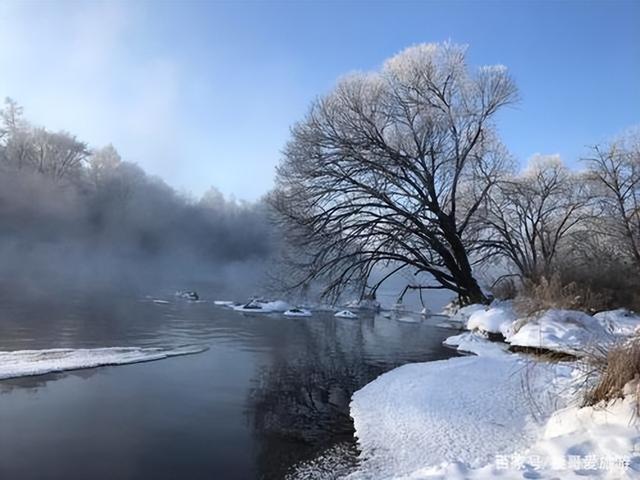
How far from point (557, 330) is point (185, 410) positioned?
8156 millimetres

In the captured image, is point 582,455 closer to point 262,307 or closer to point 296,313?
point 296,313

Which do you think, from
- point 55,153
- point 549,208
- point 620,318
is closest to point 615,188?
point 549,208

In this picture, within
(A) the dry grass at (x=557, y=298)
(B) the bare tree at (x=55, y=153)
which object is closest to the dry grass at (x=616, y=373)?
(A) the dry grass at (x=557, y=298)

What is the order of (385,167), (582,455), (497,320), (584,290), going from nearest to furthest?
1. (582,455)
2. (584,290)
3. (497,320)
4. (385,167)

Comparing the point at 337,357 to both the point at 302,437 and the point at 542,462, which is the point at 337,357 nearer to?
the point at 302,437

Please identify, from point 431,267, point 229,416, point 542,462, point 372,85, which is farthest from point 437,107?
point 542,462

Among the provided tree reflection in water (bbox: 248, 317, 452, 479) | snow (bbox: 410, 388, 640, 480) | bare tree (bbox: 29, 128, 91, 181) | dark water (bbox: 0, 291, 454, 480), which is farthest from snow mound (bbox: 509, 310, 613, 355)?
bare tree (bbox: 29, 128, 91, 181)

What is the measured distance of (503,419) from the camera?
6336 millimetres

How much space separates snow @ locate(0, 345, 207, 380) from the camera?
31.7 feet

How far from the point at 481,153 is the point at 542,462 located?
1936 cm

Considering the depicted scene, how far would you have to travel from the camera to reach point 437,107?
19672 millimetres

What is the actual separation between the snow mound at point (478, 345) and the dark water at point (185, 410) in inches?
29.3

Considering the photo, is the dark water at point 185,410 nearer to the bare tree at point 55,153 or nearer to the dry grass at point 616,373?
the dry grass at point 616,373

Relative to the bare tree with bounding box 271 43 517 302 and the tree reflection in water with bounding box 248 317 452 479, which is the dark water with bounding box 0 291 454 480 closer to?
the tree reflection in water with bounding box 248 317 452 479
